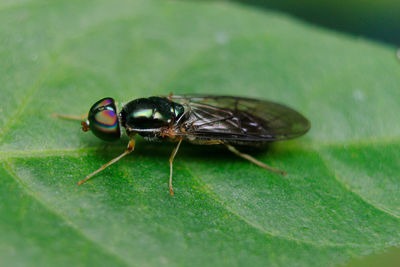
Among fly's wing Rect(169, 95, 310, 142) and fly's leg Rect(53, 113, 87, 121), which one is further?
fly's wing Rect(169, 95, 310, 142)

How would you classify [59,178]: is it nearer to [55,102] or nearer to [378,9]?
[55,102]

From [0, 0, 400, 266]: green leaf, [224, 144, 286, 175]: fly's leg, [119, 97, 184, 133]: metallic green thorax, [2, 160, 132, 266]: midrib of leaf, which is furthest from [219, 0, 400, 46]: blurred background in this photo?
[2, 160, 132, 266]: midrib of leaf

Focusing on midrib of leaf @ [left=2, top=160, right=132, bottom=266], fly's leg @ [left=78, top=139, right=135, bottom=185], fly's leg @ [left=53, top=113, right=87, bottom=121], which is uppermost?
fly's leg @ [left=53, top=113, right=87, bottom=121]

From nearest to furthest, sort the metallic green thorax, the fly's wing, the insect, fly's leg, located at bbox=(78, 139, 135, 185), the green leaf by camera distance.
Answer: the green leaf → fly's leg, located at bbox=(78, 139, 135, 185) → the insect → the metallic green thorax → the fly's wing

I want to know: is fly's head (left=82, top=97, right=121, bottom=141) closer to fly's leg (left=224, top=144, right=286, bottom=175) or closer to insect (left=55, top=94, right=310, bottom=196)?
insect (left=55, top=94, right=310, bottom=196)

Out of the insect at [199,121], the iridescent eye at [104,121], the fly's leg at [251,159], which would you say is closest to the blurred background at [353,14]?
the insect at [199,121]

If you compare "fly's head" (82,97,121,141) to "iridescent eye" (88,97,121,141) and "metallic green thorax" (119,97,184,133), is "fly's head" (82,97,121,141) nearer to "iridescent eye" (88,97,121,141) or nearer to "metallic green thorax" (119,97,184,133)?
"iridescent eye" (88,97,121,141)

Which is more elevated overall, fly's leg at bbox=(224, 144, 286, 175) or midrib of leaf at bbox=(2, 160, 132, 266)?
fly's leg at bbox=(224, 144, 286, 175)

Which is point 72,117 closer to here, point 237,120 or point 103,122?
point 103,122

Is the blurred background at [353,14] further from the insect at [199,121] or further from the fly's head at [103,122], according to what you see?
the fly's head at [103,122]

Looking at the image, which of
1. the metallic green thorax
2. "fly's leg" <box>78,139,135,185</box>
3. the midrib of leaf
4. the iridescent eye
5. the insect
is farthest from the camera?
the metallic green thorax
